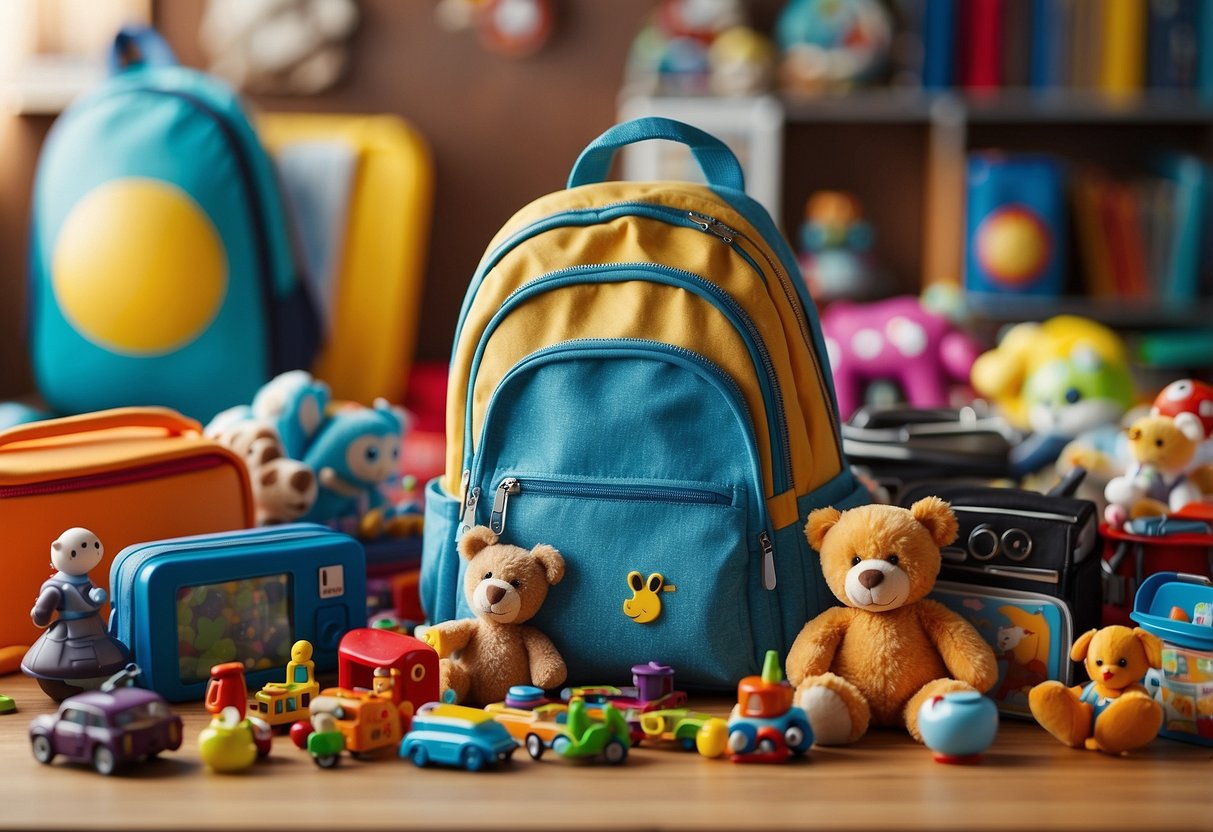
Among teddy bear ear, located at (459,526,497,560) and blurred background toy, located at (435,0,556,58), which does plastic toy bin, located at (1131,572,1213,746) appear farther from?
blurred background toy, located at (435,0,556,58)

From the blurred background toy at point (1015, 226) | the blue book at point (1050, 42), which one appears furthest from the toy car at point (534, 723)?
the blue book at point (1050, 42)

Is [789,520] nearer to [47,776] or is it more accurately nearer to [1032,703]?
[1032,703]

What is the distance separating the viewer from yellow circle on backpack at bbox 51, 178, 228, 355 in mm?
1924

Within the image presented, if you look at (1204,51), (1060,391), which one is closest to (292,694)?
(1060,391)

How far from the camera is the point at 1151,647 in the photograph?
968mm

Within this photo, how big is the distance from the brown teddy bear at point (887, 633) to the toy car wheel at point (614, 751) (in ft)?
0.46

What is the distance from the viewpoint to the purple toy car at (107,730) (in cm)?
90

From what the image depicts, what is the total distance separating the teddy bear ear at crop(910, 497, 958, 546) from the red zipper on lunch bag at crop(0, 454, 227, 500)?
63cm

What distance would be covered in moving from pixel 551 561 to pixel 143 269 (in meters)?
1.09

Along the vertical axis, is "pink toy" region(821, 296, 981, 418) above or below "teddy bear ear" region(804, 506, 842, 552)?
above

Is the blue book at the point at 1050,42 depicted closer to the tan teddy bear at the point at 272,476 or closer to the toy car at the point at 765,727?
the tan teddy bear at the point at 272,476

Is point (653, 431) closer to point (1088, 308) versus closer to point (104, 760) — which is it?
Result: point (104, 760)

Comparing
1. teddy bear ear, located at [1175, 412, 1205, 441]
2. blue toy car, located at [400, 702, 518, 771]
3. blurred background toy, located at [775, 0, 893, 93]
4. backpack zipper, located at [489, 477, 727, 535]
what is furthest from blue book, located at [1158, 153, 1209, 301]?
blue toy car, located at [400, 702, 518, 771]

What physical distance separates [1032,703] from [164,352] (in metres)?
1.37
